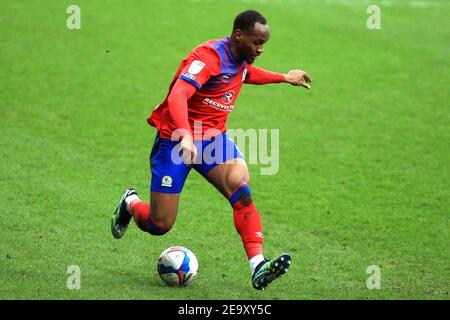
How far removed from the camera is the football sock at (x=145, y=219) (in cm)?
819

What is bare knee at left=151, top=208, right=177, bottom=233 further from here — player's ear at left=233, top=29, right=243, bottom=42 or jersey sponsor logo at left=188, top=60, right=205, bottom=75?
player's ear at left=233, top=29, right=243, bottom=42

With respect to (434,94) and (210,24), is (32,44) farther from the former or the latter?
(434,94)

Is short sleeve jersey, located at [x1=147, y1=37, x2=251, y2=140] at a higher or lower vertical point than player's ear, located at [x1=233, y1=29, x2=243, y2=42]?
lower

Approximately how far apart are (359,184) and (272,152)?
6.10 ft

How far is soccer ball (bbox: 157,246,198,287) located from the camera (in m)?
7.95

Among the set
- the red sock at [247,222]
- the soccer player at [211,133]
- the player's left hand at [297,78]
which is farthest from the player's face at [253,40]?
the red sock at [247,222]

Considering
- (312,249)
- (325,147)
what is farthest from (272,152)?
(312,249)

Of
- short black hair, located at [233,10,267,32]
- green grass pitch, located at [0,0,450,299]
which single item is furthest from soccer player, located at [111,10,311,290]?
green grass pitch, located at [0,0,450,299]

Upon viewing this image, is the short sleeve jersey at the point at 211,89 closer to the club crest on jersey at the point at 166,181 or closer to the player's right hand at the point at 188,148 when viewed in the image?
the club crest on jersey at the point at 166,181

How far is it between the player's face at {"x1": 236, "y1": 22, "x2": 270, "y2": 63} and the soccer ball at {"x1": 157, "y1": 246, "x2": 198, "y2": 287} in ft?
6.64

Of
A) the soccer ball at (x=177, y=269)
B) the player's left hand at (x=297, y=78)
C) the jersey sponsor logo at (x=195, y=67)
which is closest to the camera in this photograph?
the jersey sponsor logo at (x=195, y=67)

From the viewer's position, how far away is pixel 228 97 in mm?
8039

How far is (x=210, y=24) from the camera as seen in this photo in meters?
19.3
